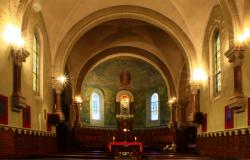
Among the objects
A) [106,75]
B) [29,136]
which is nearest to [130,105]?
[106,75]

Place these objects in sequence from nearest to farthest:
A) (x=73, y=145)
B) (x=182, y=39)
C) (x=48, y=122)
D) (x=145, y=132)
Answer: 1. (x=48, y=122)
2. (x=182, y=39)
3. (x=73, y=145)
4. (x=145, y=132)

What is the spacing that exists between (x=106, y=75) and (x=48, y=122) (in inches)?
528

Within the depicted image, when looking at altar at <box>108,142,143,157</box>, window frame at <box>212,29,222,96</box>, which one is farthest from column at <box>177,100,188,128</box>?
window frame at <box>212,29,222,96</box>

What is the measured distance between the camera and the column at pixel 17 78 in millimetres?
11125

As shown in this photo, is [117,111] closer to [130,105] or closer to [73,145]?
[130,105]

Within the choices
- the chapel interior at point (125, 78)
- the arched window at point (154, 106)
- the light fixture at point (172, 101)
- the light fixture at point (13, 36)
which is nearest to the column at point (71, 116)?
the chapel interior at point (125, 78)

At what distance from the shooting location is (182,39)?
18.1 metres

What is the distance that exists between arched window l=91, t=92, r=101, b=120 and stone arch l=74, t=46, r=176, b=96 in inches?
183

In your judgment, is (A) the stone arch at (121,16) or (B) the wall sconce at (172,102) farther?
(B) the wall sconce at (172,102)

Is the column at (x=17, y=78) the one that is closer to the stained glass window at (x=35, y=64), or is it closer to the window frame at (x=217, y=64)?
the stained glass window at (x=35, y=64)

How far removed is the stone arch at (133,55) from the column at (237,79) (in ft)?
43.3

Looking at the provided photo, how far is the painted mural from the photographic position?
28328 millimetres

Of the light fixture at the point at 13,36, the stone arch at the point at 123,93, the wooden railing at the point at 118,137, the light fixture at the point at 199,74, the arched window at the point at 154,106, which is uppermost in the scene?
the light fixture at the point at 13,36

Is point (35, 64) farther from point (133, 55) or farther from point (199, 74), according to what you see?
point (133, 55)
